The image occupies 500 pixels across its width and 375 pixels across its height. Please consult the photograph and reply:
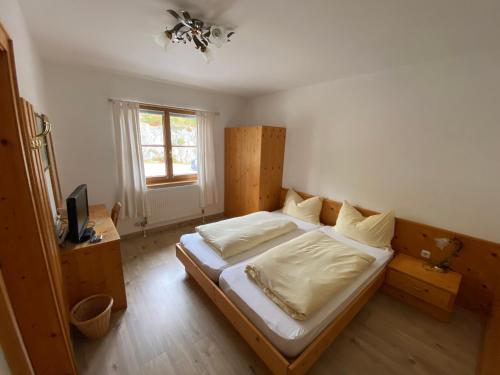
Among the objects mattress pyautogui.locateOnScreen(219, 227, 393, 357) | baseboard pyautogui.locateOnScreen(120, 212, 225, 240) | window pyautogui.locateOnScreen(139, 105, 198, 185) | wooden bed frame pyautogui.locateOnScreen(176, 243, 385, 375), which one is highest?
window pyautogui.locateOnScreen(139, 105, 198, 185)

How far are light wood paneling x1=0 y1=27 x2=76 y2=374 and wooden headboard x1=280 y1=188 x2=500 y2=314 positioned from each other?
10.2 feet

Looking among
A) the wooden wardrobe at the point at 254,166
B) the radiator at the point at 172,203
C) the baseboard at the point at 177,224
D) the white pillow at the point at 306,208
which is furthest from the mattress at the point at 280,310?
the baseboard at the point at 177,224

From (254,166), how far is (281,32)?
2.02 m

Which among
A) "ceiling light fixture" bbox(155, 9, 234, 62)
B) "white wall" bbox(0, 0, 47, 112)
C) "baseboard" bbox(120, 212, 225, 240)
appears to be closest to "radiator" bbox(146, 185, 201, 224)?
"baseboard" bbox(120, 212, 225, 240)

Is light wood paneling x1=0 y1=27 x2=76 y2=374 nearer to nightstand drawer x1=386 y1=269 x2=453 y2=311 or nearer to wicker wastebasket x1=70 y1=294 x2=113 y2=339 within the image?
wicker wastebasket x1=70 y1=294 x2=113 y2=339

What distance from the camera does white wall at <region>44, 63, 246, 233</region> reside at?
8.29 feet

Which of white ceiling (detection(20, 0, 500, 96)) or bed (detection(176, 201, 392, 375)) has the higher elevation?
white ceiling (detection(20, 0, 500, 96))

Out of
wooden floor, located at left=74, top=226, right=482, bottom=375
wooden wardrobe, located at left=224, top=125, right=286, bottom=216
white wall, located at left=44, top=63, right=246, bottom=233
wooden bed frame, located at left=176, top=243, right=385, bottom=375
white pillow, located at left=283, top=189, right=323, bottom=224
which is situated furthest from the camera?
wooden wardrobe, located at left=224, top=125, right=286, bottom=216

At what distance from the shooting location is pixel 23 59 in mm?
1434

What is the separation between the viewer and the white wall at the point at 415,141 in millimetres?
1834

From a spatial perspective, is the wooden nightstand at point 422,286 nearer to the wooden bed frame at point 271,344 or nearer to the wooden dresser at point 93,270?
the wooden bed frame at point 271,344

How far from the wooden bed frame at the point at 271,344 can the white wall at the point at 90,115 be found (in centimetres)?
213

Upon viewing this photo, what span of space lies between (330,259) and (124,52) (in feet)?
9.56

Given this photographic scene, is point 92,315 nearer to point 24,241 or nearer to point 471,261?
point 24,241
